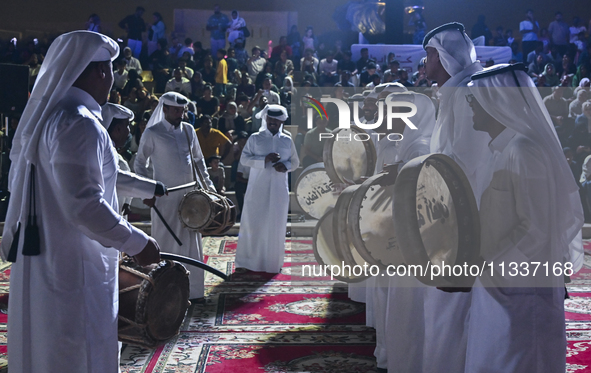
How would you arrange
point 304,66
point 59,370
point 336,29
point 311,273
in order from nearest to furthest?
point 59,370, point 311,273, point 304,66, point 336,29

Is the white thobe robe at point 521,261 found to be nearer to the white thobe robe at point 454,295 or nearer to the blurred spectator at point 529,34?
the white thobe robe at point 454,295

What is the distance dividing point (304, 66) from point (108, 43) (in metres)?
11.8

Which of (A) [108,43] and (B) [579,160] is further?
(B) [579,160]

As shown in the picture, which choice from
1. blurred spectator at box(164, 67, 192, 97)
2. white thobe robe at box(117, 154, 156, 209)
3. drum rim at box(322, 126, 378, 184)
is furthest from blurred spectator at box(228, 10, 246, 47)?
white thobe robe at box(117, 154, 156, 209)

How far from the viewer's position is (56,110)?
2176 mm

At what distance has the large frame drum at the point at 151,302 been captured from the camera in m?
2.54

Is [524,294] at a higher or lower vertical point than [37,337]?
higher

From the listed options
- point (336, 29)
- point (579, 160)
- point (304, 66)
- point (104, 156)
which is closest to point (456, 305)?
point (104, 156)

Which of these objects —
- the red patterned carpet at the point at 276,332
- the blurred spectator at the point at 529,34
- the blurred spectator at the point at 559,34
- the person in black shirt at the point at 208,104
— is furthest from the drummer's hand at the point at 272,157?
the blurred spectator at the point at 559,34

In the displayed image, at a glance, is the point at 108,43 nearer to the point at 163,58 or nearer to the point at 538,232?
the point at 538,232

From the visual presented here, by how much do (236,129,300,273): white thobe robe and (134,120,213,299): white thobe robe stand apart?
1.29 meters

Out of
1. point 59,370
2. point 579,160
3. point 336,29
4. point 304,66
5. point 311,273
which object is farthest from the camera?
point 336,29

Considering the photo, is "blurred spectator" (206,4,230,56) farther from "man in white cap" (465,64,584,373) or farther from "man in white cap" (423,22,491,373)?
"man in white cap" (465,64,584,373)

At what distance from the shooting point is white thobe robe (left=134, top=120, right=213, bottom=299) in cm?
498
